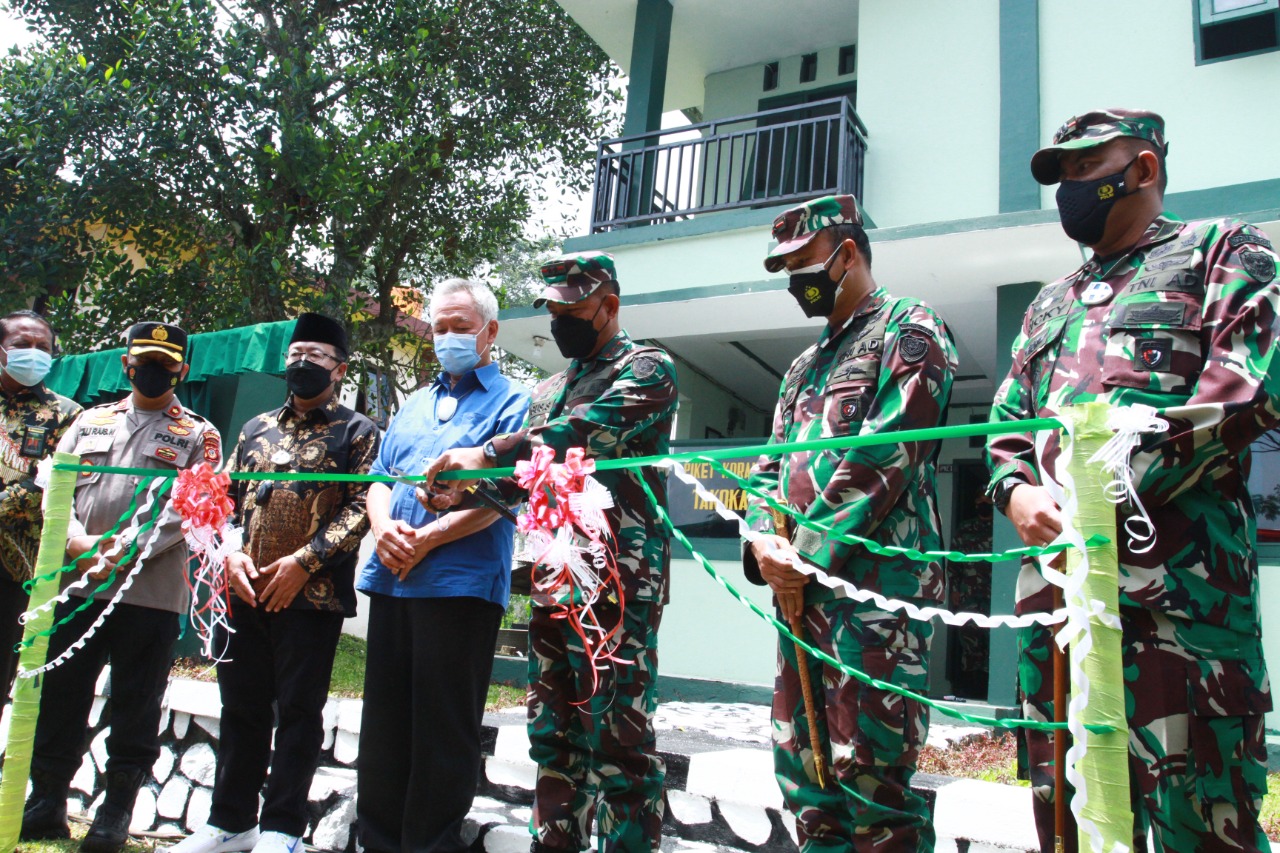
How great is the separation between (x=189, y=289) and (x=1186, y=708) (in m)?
9.98

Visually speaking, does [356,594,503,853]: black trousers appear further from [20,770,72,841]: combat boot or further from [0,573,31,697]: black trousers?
[0,573,31,697]: black trousers

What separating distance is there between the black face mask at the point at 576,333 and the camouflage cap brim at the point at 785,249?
0.60m

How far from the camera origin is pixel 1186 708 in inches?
67.5

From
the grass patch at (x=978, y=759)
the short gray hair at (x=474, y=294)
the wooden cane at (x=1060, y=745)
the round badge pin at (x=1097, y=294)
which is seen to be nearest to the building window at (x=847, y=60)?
the grass patch at (x=978, y=759)

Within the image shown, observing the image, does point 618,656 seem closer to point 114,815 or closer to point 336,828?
point 336,828

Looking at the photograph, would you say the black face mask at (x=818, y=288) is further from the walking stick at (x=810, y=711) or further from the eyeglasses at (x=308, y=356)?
the eyeglasses at (x=308, y=356)

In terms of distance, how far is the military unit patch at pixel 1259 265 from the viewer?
1.87 m

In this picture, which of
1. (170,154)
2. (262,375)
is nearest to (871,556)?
(262,375)

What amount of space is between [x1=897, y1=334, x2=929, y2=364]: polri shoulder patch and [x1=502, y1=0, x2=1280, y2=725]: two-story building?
397 cm

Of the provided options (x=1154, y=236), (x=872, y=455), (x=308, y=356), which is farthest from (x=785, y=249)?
(x=308, y=356)

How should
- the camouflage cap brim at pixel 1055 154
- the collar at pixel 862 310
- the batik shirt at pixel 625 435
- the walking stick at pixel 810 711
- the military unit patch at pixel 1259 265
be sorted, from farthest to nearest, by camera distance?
the batik shirt at pixel 625 435
the collar at pixel 862 310
the walking stick at pixel 810 711
the camouflage cap brim at pixel 1055 154
the military unit patch at pixel 1259 265

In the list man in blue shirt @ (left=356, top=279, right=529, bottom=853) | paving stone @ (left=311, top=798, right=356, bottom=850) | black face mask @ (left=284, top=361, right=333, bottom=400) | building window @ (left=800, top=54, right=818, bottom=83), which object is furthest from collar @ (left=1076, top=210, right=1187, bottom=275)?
building window @ (left=800, top=54, right=818, bottom=83)

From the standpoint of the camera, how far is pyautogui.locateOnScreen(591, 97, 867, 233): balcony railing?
782 cm

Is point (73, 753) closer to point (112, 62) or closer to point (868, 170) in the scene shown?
point (868, 170)
